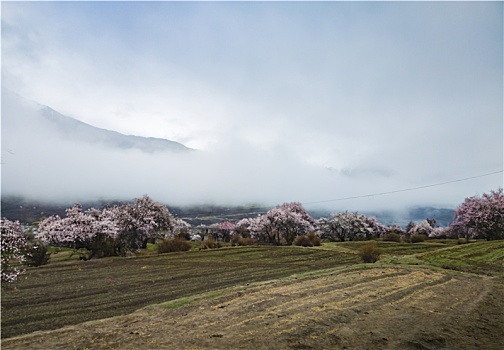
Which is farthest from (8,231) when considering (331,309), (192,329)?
(331,309)

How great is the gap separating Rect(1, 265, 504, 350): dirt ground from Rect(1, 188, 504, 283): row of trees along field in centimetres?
1973

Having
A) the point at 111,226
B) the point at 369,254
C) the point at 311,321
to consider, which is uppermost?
the point at 111,226

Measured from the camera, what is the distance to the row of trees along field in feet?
161

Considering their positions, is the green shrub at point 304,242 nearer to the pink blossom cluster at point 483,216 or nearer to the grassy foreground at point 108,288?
the grassy foreground at point 108,288

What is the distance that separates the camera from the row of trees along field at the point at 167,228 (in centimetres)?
4903

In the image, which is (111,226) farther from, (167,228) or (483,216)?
(483,216)

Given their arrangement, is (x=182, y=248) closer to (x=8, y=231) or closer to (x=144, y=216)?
(x=144, y=216)

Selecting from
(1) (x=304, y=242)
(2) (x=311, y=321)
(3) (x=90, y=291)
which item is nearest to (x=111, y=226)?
(3) (x=90, y=291)

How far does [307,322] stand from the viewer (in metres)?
11.7

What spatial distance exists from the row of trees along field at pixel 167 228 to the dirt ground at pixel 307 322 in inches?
777

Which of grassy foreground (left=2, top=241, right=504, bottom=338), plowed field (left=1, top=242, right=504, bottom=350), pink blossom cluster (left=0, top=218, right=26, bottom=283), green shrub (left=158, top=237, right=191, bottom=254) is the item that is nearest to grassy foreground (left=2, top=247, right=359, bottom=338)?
grassy foreground (left=2, top=241, right=504, bottom=338)

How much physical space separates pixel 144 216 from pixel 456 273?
50.0 metres

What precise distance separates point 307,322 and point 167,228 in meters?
61.0

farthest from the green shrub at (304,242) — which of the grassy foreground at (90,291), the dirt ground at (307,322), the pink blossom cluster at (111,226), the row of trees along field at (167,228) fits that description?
the dirt ground at (307,322)
